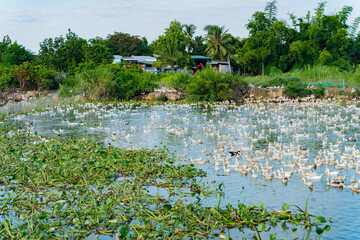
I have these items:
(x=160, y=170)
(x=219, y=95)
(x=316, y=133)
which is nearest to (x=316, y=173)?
(x=160, y=170)

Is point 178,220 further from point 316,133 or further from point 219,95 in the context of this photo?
point 219,95

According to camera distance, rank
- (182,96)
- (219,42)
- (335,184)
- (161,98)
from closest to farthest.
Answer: (335,184) → (161,98) → (182,96) → (219,42)

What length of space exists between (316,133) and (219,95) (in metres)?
15.4

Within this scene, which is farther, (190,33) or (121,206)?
(190,33)

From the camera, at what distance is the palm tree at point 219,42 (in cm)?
6138

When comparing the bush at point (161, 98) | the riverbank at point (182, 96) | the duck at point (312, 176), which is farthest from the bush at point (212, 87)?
the duck at point (312, 176)

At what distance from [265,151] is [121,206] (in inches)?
223

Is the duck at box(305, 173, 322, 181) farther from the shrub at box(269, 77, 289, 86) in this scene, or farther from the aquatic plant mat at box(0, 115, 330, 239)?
the shrub at box(269, 77, 289, 86)

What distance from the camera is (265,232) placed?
577 cm

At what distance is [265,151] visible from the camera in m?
11.1

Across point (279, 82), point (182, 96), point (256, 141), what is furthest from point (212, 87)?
point (256, 141)

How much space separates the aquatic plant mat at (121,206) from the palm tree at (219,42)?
A: 53667mm

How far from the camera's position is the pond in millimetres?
7164

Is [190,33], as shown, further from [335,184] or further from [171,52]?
[335,184]
